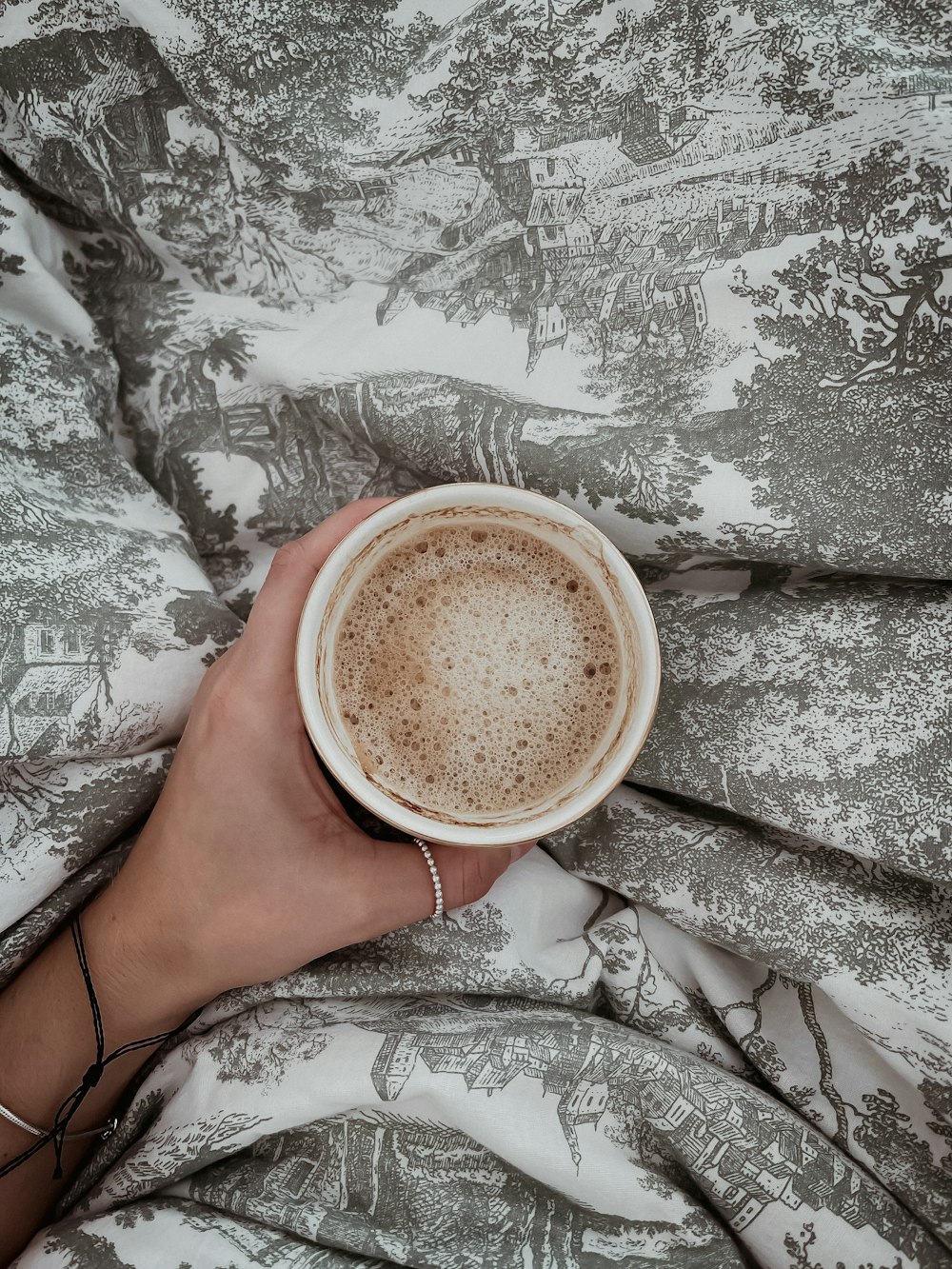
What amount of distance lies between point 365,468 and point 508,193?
323 mm

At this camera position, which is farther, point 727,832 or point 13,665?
point 727,832

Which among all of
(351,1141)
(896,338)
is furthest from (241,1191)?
(896,338)

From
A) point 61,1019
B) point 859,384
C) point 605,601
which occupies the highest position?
point 859,384

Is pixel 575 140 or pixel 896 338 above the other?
pixel 575 140

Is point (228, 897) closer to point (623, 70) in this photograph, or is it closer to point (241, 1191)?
point (241, 1191)

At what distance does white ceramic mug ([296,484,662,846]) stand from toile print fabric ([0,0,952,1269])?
0.38 ft

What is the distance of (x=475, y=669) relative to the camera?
32.4 inches

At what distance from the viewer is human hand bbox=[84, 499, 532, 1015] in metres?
0.76

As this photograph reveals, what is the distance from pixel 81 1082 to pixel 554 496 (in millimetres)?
817

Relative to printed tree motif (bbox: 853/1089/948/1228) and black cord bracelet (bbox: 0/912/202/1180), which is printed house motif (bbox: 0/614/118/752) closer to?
black cord bracelet (bbox: 0/912/202/1180)

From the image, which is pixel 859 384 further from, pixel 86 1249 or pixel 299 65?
pixel 86 1249

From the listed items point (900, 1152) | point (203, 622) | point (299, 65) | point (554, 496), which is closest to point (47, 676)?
point (203, 622)

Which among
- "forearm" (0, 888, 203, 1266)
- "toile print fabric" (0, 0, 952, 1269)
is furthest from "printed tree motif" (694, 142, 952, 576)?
"forearm" (0, 888, 203, 1266)

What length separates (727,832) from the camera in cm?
91
